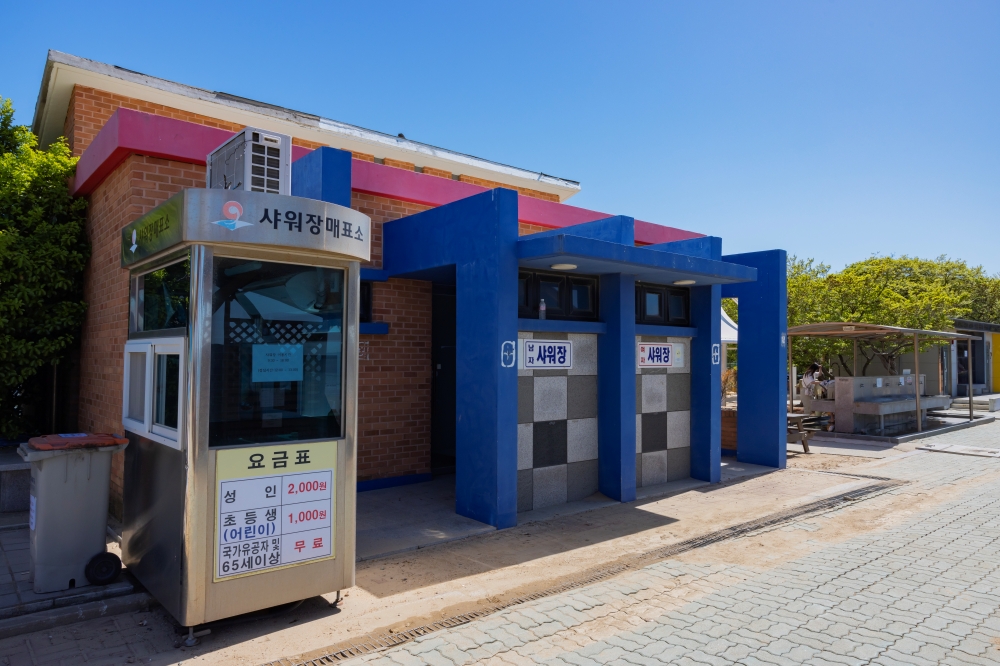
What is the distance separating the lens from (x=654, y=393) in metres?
9.12

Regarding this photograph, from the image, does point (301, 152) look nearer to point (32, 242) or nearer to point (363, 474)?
point (32, 242)

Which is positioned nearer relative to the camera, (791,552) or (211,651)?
(211,651)

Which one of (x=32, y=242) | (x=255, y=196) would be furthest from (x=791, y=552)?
(x=32, y=242)

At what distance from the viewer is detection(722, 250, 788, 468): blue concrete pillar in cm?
→ 1086

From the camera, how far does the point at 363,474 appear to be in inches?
328

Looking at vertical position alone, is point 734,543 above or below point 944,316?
Answer: below

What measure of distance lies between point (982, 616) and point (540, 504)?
425 cm

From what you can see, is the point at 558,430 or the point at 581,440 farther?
the point at 581,440

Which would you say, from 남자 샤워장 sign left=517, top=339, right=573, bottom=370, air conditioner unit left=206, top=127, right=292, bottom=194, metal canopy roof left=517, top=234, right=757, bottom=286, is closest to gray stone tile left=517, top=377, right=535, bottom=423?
남자 샤워장 sign left=517, top=339, right=573, bottom=370

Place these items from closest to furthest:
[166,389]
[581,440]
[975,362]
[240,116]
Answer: [166,389] → [581,440] → [240,116] → [975,362]

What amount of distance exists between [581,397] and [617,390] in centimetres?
46

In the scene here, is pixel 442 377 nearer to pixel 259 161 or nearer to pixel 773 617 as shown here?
pixel 259 161

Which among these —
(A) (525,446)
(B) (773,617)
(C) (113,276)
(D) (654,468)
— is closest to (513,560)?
(A) (525,446)

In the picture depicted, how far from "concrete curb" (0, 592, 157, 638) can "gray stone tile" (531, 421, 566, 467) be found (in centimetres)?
417
